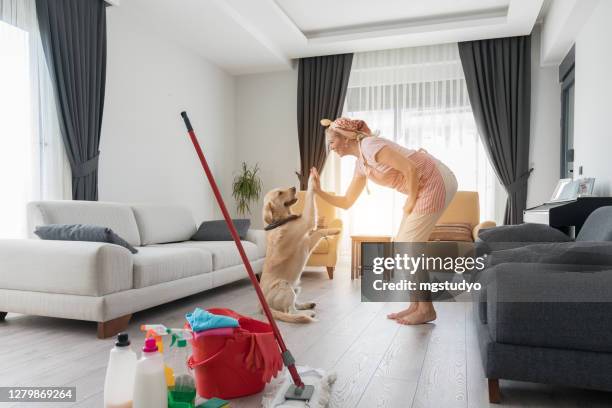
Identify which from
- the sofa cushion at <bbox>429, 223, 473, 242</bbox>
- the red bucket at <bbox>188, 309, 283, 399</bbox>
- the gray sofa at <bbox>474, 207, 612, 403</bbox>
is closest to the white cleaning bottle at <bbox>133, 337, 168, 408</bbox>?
the red bucket at <bbox>188, 309, 283, 399</bbox>

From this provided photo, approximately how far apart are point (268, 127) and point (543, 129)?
11.7 ft

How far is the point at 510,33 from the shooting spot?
16.9 feet

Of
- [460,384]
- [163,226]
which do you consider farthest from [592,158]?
[163,226]

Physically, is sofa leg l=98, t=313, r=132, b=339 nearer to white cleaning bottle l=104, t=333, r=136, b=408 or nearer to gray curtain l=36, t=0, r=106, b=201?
white cleaning bottle l=104, t=333, r=136, b=408

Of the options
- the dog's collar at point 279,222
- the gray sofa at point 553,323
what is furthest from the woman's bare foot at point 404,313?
the gray sofa at point 553,323

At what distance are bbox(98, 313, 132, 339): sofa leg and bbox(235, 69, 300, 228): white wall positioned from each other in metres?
3.85

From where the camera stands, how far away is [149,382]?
120 cm

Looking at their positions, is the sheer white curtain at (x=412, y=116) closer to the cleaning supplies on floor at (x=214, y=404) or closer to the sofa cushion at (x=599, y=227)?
the sofa cushion at (x=599, y=227)

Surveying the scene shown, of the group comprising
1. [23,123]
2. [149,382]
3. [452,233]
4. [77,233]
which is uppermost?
[23,123]

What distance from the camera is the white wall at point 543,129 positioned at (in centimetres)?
530

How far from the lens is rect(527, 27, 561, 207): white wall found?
530 centimetres

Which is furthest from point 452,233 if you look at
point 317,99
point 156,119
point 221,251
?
point 156,119

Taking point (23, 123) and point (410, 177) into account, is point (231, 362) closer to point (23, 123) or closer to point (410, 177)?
point (410, 177)

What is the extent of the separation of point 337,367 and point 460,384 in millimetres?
519
